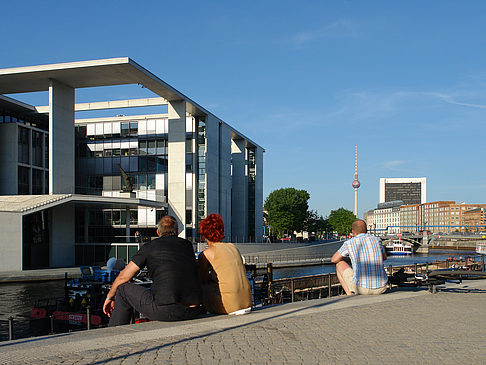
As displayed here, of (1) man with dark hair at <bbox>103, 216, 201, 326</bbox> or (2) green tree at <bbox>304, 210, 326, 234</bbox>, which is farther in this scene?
(2) green tree at <bbox>304, 210, 326, 234</bbox>

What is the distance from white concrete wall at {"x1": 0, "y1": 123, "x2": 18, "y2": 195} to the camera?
47.2 metres

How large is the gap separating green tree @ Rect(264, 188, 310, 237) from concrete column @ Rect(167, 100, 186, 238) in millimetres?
46219

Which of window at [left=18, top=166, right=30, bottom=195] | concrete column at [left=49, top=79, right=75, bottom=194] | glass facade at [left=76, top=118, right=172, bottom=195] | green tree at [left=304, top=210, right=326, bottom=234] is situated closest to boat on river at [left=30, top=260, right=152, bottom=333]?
concrete column at [left=49, top=79, right=75, bottom=194]

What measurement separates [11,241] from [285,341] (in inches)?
1397

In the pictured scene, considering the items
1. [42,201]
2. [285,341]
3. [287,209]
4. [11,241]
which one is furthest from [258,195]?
[285,341]

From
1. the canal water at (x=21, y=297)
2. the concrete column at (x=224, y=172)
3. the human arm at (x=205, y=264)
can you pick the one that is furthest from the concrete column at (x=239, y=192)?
the human arm at (x=205, y=264)

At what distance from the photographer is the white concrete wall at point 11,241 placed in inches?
1449

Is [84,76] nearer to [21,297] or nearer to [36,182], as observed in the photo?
[36,182]

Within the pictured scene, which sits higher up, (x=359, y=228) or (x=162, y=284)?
(x=359, y=228)

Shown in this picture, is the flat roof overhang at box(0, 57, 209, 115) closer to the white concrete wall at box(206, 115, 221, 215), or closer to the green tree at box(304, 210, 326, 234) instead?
the white concrete wall at box(206, 115, 221, 215)

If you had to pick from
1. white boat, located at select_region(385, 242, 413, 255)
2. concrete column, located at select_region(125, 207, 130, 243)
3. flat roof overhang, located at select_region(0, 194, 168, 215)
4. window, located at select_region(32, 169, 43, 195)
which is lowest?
white boat, located at select_region(385, 242, 413, 255)

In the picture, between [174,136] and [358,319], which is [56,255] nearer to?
[174,136]

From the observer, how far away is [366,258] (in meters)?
9.62

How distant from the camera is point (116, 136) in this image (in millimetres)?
57094
